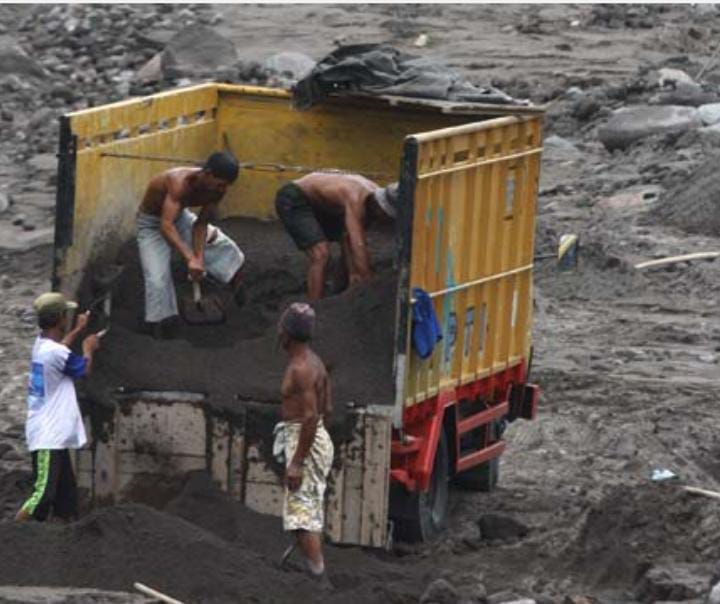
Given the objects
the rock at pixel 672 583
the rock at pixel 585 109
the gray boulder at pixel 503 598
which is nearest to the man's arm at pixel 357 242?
the gray boulder at pixel 503 598

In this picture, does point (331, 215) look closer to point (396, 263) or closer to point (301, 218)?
point (301, 218)

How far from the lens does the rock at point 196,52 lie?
100 ft

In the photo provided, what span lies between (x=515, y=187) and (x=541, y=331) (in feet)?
18.0

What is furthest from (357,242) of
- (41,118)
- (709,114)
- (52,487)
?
(41,118)

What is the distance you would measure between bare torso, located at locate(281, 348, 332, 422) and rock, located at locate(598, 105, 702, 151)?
14.4 m

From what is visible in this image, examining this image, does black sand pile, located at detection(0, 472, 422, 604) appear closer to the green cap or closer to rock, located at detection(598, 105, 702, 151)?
the green cap

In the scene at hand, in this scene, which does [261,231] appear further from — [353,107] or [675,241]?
[675,241]

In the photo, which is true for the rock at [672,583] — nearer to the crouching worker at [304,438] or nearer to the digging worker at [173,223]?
the crouching worker at [304,438]

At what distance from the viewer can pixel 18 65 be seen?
31.2m

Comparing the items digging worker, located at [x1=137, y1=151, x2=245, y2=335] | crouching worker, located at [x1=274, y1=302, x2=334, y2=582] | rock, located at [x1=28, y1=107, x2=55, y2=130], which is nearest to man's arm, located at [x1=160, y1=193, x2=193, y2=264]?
digging worker, located at [x1=137, y1=151, x2=245, y2=335]

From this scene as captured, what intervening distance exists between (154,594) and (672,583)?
241 centimetres

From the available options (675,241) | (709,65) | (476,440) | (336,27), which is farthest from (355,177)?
(336,27)

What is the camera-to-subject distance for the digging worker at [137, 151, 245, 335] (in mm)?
12656

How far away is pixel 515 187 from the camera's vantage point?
13078 mm
